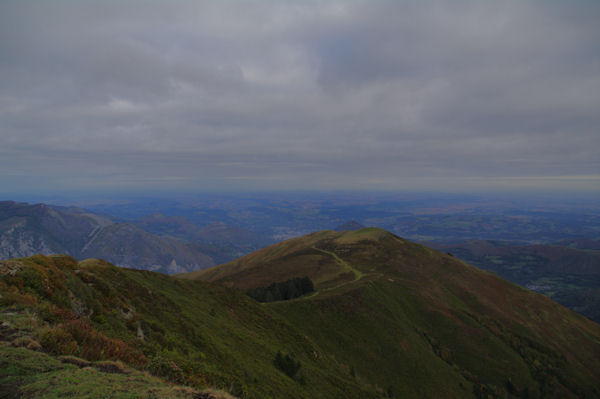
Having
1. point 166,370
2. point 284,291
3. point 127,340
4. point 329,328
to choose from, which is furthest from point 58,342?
point 284,291

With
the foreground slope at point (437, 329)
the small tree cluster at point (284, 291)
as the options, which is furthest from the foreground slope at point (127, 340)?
the small tree cluster at point (284, 291)

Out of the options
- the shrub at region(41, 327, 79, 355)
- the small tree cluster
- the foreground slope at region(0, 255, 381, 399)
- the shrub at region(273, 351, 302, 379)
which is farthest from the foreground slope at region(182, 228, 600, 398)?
the shrub at region(41, 327, 79, 355)

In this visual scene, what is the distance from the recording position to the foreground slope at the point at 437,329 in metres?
46.9

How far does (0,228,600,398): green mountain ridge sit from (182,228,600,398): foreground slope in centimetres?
31

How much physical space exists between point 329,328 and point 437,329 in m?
31.3

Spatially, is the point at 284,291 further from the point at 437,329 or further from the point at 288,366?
the point at 288,366

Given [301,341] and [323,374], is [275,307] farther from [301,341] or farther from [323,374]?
[323,374]

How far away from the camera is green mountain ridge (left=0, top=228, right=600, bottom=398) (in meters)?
13.9

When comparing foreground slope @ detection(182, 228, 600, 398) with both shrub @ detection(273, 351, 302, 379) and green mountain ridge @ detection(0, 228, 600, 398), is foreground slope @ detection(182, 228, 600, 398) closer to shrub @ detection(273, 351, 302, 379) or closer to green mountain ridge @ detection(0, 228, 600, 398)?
green mountain ridge @ detection(0, 228, 600, 398)

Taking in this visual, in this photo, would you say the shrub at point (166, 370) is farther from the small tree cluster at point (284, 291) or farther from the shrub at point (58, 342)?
the small tree cluster at point (284, 291)

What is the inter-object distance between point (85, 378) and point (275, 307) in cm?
4714

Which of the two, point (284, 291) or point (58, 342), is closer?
point (58, 342)

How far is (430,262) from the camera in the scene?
102250 mm

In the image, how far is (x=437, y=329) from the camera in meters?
62.6
